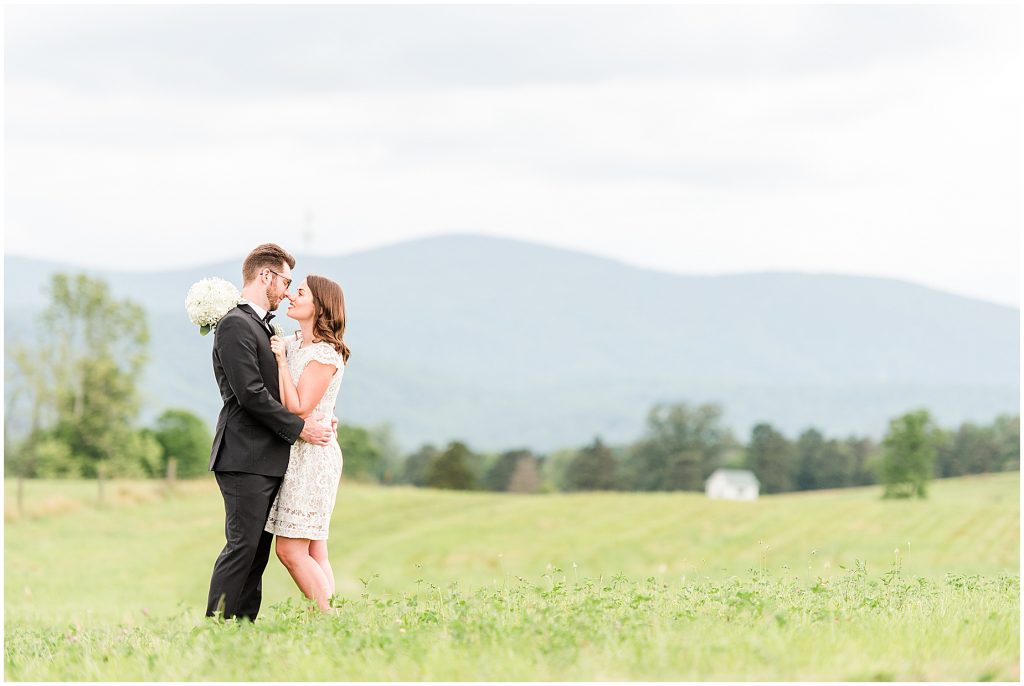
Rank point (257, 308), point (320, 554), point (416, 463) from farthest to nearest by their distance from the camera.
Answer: point (416, 463), point (320, 554), point (257, 308)

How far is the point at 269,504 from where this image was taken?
7.74 m

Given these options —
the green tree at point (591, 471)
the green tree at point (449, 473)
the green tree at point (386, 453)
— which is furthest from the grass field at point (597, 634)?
the green tree at point (386, 453)

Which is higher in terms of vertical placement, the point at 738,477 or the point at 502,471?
the point at 738,477

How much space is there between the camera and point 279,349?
307 inches

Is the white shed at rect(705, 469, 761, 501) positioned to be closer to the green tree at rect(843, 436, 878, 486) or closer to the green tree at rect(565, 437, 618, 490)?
the green tree at rect(843, 436, 878, 486)

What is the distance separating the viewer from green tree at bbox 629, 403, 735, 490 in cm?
8556

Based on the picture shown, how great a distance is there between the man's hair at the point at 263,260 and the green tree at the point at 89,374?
4751 centimetres

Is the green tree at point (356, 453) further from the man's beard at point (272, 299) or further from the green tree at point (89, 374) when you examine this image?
the man's beard at point (272, 299)

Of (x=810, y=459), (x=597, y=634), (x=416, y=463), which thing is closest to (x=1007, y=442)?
(x=810, y=459)

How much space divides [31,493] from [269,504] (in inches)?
1471

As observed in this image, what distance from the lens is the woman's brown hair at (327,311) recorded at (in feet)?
25.5

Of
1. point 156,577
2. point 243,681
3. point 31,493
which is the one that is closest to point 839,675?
point 243,681

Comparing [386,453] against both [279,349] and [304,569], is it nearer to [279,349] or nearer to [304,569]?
[304,569]

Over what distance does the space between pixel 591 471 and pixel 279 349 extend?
73.5 metres
